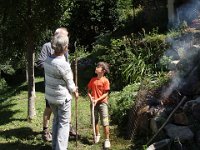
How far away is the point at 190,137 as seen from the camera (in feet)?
22.5

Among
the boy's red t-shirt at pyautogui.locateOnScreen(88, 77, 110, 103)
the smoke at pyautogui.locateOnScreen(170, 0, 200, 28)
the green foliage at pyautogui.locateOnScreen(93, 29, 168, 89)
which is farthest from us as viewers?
the smoke at pyautogui.locateOnScreen(170, 0, 200, 28)

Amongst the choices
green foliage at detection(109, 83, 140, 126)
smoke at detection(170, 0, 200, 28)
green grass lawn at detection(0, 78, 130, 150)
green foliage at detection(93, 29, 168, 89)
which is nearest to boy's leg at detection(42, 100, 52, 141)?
green grass lawn at detection(0, 78, 130, 150)

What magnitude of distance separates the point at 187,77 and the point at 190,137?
1.39 m

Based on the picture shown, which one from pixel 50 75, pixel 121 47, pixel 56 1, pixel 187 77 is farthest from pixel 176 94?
pixel 121 47

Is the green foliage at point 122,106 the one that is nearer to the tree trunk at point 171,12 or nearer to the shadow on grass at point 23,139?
the shadow on grass at point 23,139

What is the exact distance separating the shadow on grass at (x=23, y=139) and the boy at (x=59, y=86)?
2.91ft

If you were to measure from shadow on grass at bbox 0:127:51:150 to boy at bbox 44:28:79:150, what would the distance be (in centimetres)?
89

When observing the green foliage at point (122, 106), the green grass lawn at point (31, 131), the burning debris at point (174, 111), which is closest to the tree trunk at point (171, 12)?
the green grass lawn at point (31, 131)

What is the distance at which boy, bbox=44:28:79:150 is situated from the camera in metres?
6.26

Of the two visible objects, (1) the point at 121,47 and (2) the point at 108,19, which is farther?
(2) the point at 108,19

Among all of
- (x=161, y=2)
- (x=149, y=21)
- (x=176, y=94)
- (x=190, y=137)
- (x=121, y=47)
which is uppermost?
(x=161, y=2)

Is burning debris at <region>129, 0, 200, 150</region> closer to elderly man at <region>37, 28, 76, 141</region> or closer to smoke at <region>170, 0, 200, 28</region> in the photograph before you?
elderly man at <region>37, 28, 76, 141</region>

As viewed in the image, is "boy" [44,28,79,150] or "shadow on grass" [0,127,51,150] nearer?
"boy" [44,28,79,150]

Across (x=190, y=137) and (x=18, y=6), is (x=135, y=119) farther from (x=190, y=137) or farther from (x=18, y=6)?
(x=18, y=6)
